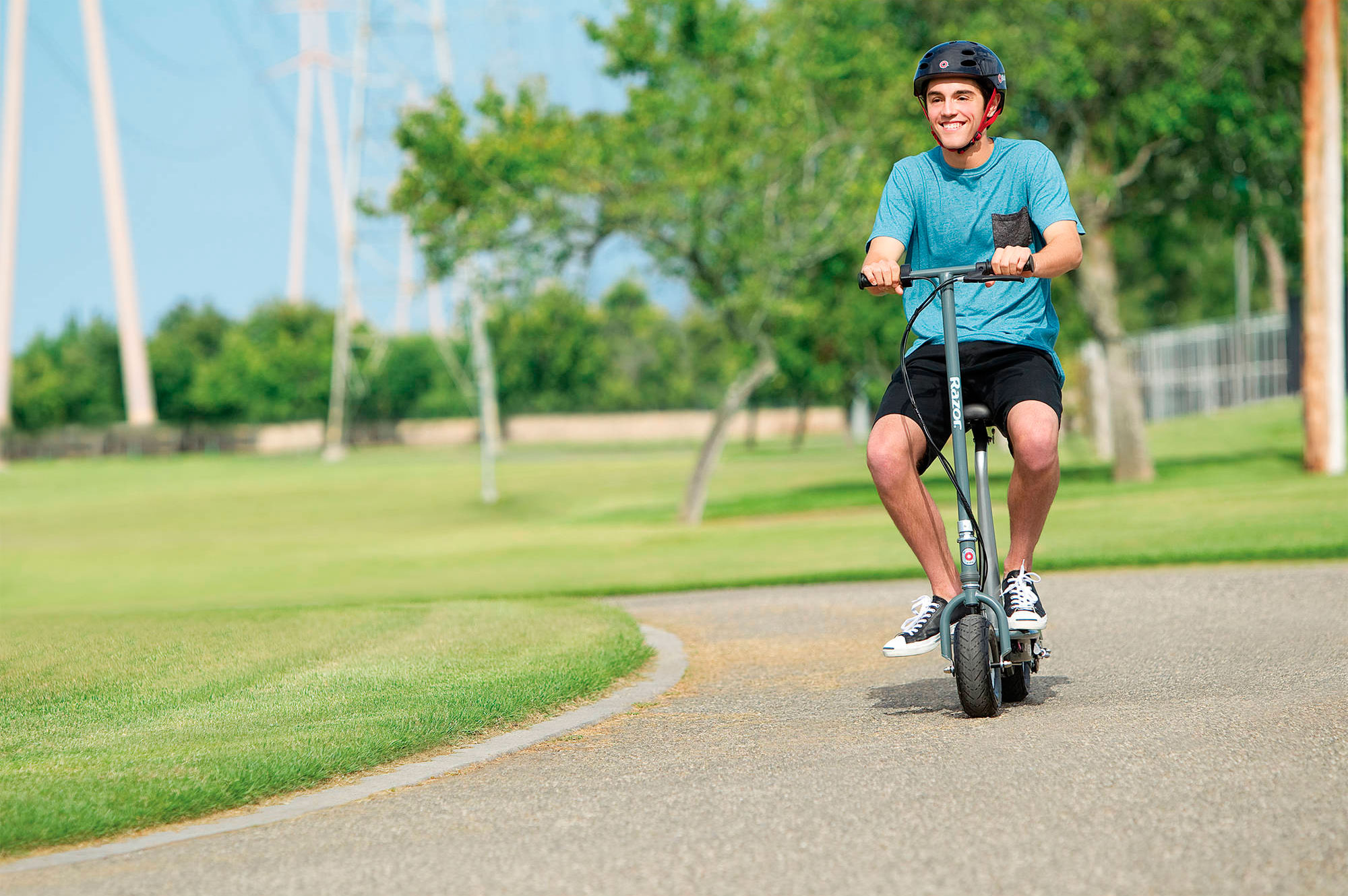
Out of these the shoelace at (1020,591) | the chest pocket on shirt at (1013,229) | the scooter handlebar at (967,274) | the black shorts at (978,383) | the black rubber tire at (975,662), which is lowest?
the black rubber tire at (975,662)

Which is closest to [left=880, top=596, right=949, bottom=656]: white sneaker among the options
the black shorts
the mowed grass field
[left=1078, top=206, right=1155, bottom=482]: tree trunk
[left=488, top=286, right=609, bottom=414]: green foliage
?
the black shorts

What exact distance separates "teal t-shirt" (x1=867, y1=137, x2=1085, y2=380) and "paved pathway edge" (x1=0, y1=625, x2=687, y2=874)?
2079 millimetres

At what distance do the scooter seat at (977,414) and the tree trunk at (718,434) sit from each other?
1963 centimetres

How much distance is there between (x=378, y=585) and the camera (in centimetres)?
1628

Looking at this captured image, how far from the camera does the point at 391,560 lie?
20000mm

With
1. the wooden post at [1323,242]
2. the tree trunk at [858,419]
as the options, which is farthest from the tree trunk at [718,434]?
the tree trunk at [858,419]

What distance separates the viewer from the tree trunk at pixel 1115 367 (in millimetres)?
26547

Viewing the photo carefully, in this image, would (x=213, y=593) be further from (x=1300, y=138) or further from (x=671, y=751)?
(x=1300, y=138)

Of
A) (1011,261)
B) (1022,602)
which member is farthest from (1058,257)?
(1022,602)

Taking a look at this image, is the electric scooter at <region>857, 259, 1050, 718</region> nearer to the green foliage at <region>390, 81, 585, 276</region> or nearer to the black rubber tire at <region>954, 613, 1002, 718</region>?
the black rubber tire at <region>954, 613, 1002, 718</region>

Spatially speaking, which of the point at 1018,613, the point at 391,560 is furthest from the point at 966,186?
the point at 391,560

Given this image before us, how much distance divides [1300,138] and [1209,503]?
987 cm

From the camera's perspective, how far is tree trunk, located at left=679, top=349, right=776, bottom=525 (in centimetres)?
2552

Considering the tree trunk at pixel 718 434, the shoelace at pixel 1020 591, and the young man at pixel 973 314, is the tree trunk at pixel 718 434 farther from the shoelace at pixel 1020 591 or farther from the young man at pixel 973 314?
the shoelace at pixel 1020 591
